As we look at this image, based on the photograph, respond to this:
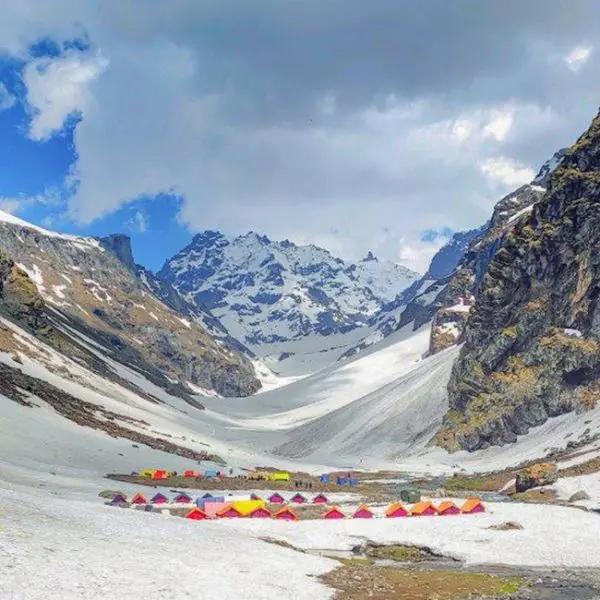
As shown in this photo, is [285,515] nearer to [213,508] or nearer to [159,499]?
[213,508]

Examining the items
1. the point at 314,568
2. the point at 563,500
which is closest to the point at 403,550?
the point at 314,568

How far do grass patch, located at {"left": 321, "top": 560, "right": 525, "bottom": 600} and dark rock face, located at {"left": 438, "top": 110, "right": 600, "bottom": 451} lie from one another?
84573 millimetres

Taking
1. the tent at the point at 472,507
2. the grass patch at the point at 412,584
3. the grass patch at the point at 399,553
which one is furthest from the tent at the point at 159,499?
the grass patch at the point at 412,584

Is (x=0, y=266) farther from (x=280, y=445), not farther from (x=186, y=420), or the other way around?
(x=280, y=445)

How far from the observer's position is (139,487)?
71188 mm

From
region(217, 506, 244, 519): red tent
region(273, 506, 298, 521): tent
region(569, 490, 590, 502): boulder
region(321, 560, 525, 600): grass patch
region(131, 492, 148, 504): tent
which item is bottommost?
region(569, 490, 590, 502): boulder

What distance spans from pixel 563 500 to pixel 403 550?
2580cm

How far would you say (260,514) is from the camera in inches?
2042

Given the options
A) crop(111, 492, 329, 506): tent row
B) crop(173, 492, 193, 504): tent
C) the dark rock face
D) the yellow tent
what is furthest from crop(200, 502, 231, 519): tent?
the dark rock face

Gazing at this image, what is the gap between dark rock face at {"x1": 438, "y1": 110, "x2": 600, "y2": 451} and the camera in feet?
391

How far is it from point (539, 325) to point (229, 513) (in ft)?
331

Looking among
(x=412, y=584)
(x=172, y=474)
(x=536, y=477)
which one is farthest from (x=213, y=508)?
(x=536, y=477)

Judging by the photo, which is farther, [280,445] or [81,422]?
[280,445]

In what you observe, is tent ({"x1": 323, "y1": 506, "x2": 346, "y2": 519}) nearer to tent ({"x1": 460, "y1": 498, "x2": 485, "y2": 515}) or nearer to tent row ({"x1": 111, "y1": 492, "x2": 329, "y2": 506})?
tent row ({"x1": 111, "y1": 492, "x2": 329, "y2": 506})
